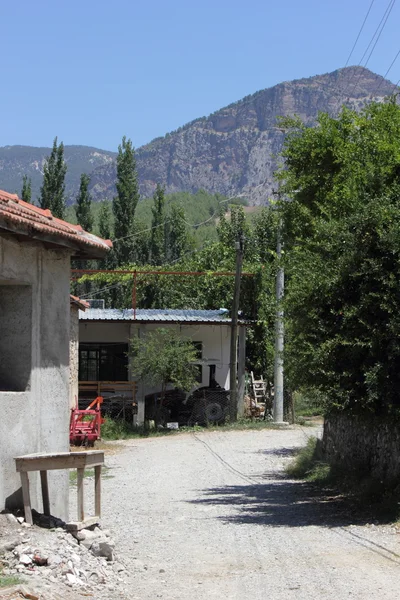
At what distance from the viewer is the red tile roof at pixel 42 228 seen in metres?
10.1

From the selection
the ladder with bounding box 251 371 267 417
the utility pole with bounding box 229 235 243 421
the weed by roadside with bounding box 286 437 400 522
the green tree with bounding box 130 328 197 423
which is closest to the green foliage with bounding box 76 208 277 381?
the ladder with bounding box 251 371 267 417

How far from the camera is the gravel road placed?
369 inches

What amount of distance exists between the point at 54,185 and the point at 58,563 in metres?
45.7

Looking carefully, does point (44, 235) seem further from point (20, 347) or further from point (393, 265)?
point (393, 265)

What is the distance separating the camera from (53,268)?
1175cm

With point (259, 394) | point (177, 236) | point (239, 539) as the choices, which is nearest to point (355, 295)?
point (239, 539)

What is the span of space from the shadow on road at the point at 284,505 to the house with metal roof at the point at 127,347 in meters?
17.0

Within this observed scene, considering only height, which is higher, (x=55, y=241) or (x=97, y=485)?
(x=55, y=241)

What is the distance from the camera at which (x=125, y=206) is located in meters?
62.7

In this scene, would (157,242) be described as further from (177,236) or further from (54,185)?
(54,185)

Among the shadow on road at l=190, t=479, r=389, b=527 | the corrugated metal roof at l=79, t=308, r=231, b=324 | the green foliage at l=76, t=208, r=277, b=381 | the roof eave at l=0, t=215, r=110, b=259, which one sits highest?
the green foliage at l=76, t=208, r=277, b=381

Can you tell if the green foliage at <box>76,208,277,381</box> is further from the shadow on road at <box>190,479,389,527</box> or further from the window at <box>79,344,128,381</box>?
the shadow on road at <box>190,479,389,527</box>

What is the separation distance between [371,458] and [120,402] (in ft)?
65.9

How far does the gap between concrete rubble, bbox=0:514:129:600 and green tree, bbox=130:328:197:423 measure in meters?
22.8
